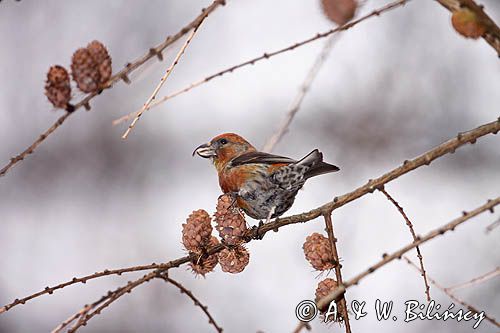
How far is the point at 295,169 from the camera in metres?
2.17

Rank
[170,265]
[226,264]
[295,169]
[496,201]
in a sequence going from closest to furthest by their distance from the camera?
[496,201] < [170,265] < [226,264] < [295,169]

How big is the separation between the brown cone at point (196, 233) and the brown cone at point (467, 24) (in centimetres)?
81

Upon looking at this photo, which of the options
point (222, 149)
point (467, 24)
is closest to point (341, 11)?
point (467, 24)

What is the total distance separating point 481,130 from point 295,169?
107cm

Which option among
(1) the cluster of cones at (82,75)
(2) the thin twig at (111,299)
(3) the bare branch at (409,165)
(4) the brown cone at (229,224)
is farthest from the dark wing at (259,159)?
(1) the cluster of cones at (82,75)

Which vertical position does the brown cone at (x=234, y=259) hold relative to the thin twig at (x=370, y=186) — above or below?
above

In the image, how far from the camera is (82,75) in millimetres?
1031

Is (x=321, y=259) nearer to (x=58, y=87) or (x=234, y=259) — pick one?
(x=234, y=259)

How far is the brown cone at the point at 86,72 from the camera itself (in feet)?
3.36

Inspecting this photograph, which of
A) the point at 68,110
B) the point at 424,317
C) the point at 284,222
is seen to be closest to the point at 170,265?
the point at 284,222

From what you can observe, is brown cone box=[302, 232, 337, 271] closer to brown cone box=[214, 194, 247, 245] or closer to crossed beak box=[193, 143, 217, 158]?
brown cone box=[214, 194, 247, 245]

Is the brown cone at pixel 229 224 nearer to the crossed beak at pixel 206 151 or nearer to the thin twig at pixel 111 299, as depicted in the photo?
the thin twig at pixel 111 299

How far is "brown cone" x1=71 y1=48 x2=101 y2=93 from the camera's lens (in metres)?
1.02

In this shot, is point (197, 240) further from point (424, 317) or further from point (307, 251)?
point (424, 317)
